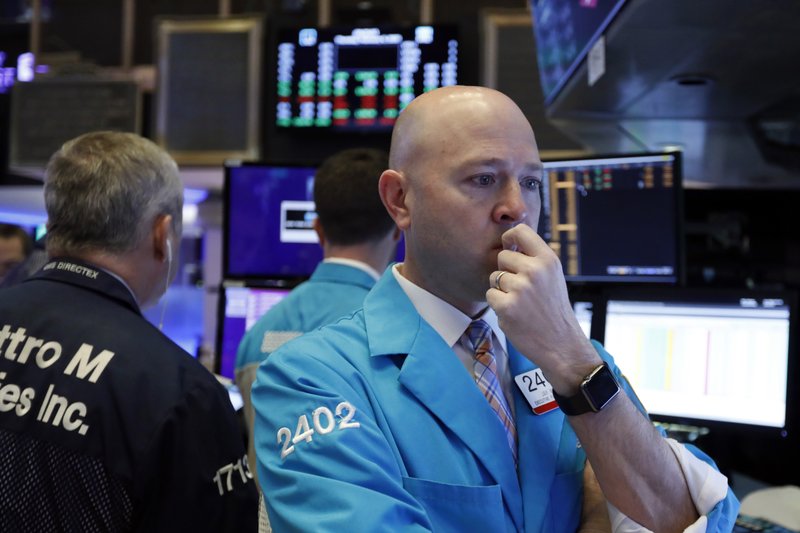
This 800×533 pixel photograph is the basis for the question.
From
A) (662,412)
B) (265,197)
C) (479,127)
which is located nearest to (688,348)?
(662,412)

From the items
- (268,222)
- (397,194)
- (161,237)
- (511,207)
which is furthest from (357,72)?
(511,207)

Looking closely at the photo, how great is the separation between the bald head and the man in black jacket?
559 millimetres

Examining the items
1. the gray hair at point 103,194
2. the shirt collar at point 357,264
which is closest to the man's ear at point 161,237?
the gray hair at point 103,194

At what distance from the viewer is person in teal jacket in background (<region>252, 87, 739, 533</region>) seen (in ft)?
3.37

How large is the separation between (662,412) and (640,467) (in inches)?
44.5

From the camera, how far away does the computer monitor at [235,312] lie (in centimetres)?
279

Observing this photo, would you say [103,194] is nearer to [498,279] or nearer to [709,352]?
[498,279]

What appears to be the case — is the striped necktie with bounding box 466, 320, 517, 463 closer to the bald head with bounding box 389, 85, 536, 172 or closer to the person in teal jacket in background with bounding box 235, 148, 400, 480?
the bald head with bounding box 389, 85, 536, 172

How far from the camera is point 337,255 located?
7.68ft

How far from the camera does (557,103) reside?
277 cm

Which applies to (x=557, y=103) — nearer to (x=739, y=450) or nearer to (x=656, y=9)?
(x=656, y=9)

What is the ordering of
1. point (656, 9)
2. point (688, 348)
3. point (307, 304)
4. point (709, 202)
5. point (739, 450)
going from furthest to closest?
point (709, 202), point (739, 450), point (307, 304), point (688, 348), point (656, 9)

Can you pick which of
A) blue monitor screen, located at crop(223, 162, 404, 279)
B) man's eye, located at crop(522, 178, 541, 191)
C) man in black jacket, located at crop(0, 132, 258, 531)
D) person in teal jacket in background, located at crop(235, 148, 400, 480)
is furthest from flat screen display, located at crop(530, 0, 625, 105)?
man in black jacket, located at crop(0, 132, 258, 531)

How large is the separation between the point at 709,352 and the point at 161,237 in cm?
140
